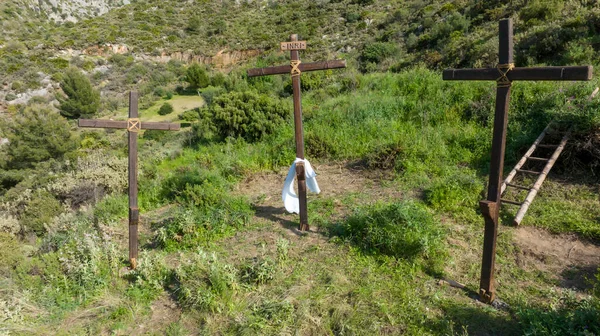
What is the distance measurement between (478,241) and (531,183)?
66.9 inches

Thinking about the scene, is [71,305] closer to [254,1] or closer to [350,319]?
[350,319]

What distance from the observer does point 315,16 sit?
3088 centimetres

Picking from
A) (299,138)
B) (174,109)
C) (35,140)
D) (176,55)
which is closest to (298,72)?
(299,138)

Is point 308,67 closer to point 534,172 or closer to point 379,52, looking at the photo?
point 534,172

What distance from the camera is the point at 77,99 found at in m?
23.1

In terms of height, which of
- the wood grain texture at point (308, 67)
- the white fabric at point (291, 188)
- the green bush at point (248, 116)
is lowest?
the white fabric at point (291, 188)

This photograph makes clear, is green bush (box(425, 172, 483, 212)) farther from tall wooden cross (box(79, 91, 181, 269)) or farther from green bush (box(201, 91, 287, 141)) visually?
green bush (box(201, 91, 287, 141))

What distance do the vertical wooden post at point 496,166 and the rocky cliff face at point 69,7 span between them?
60.4 meters

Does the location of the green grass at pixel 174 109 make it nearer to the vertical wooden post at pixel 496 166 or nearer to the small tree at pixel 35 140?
the small tree at pixel 35 140

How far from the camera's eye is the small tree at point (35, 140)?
14.2 metres

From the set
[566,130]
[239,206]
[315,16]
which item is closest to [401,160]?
[566,130]

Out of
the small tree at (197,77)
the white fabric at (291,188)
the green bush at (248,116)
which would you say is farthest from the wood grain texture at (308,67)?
the small tree at (197,77)

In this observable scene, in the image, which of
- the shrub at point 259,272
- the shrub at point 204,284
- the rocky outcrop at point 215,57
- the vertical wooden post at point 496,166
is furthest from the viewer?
the rocky outcrop at point 215,57

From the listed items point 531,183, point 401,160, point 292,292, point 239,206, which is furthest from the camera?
point 401,160
